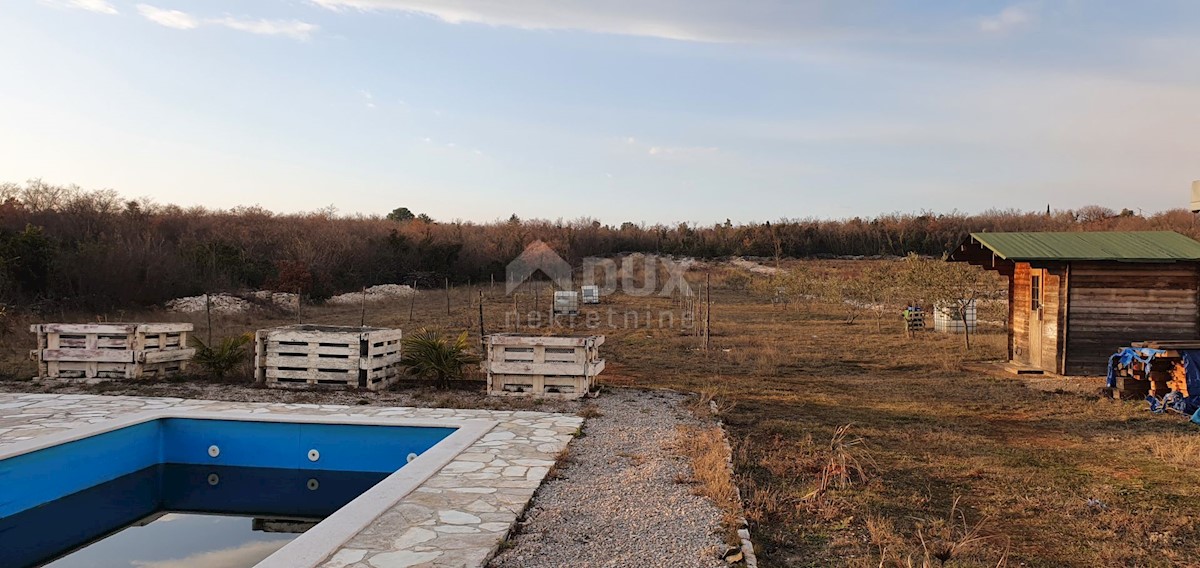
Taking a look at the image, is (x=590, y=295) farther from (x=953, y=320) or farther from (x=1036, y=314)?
(x=1036, y=314)

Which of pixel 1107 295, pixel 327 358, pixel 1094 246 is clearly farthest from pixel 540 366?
pixel 1094 246

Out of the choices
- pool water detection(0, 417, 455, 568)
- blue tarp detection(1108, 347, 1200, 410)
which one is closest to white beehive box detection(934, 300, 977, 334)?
blue tarp detection(1108, 347, 1200, 410)

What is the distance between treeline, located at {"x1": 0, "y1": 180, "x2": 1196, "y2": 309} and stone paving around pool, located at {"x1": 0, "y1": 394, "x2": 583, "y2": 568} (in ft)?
40.3

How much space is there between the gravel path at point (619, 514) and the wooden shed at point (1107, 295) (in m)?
7.89

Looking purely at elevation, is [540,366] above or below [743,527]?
above

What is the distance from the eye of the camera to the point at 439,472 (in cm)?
542

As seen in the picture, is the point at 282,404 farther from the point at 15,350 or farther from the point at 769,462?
the point at 15,350

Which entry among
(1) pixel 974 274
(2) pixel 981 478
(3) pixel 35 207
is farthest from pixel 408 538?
(3) pixel 35 207

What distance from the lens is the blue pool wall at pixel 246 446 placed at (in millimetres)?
6642

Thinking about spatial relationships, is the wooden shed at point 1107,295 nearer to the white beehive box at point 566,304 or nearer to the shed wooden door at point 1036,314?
the shed wooden door at point 1036,314

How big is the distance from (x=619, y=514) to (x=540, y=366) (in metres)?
4.45

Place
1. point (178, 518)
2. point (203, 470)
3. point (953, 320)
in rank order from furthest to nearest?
1. point (953, 320)
2. point (203, 470)
3. point (178, 518)

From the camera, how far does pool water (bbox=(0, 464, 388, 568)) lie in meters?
5.32

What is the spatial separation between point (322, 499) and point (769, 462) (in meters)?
3.78
